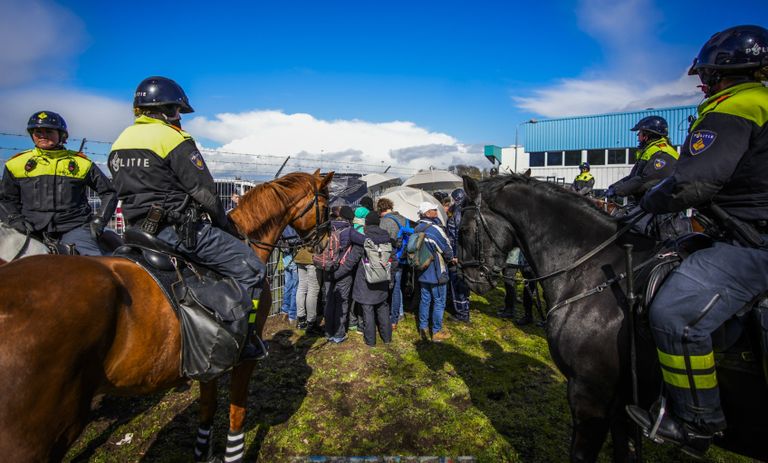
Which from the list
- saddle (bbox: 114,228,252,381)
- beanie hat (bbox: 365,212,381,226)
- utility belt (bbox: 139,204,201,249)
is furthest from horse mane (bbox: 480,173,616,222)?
beanie hat (bbox: 365,212,381,226)

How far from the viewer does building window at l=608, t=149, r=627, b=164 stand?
111 feet

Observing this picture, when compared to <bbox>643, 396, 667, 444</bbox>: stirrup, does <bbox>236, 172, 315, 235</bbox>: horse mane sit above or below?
above

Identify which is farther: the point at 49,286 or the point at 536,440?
the point at 536,440

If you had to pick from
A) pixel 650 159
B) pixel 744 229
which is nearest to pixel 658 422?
pixel 744 229

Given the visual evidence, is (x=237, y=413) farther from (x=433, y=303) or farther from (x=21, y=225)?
(x=433, y=303)

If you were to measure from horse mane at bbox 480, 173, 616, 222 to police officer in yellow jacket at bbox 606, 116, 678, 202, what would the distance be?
2.39 m

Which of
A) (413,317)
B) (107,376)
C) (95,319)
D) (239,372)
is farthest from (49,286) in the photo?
(413,317)

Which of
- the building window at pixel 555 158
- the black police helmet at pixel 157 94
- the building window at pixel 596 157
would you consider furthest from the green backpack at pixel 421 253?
the building window at pixel 555 158

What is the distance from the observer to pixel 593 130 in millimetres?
36062

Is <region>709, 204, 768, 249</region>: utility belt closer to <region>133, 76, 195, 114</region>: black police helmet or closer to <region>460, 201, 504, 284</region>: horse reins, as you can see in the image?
<region>460, 201, 504, 284</region>: horse reins

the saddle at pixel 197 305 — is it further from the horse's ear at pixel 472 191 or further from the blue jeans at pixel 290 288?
the blue jeans at pixel 290 288

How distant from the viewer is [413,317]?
8539 mm

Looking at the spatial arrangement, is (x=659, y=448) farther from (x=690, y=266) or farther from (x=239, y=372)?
(x=239, y=372)

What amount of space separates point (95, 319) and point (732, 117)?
3945 millimetres
